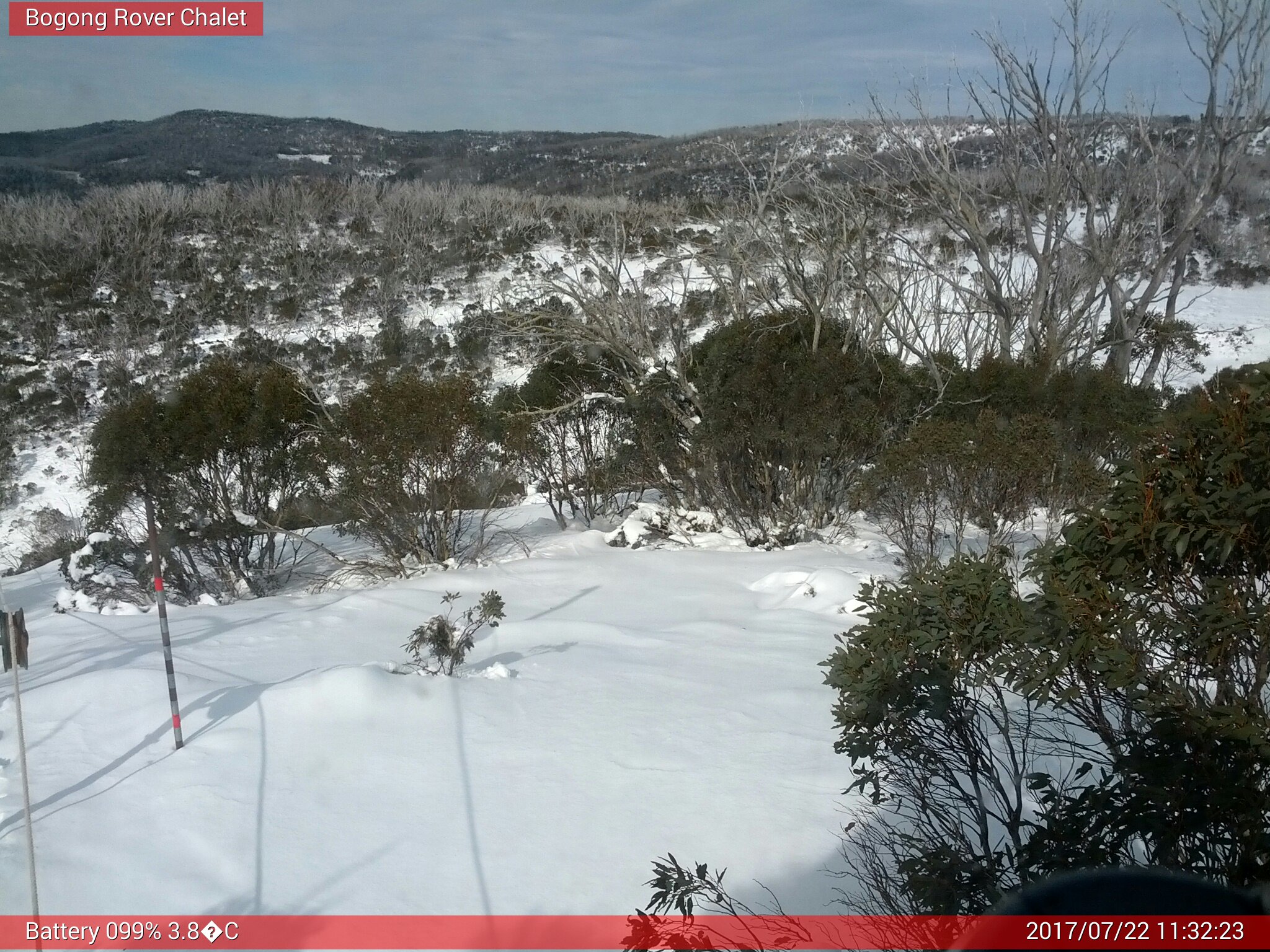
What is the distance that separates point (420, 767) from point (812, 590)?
13.9 ft

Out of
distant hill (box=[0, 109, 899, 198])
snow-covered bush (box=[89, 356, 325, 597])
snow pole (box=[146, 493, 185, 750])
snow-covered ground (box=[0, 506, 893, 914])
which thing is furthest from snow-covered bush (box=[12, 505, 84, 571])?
distant hill (box=[0, 109, 899, 198])

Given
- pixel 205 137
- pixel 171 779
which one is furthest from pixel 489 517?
pixel 205 137

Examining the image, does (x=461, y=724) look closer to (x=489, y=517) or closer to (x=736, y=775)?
(x=736, y=775)

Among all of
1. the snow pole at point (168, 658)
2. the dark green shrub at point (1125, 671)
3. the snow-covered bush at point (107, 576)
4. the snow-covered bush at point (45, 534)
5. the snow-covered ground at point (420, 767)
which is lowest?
the snow-covered bush at point (45, 534)

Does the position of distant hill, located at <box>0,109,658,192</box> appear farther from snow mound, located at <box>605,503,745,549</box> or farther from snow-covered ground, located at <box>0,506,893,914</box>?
snow-covered ground, located at <box>0,506,893,914</box>

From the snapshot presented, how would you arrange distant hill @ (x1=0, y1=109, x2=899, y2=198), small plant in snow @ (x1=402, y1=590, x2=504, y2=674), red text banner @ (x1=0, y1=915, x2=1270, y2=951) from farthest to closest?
distant hill @ (x1=0, y1=109, x2=899, y2=198) < small plant in snow @ (x1=402, y1=590, x2=504, y2=674) < red text banner @ (x1=0, y1=915, x2=1270, y2=951)

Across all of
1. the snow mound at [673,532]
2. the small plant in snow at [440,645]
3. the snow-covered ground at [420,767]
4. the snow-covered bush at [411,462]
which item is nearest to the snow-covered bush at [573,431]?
the snow mound at [673,532]

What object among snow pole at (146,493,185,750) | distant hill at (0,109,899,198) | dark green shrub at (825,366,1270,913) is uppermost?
distant hill at (0,109,899,198)

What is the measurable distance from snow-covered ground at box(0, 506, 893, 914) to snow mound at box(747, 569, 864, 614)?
72 mm

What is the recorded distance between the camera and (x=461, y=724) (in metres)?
5.22

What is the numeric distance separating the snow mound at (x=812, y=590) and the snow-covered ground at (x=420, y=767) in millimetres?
72

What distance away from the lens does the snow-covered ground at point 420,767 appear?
143 inches

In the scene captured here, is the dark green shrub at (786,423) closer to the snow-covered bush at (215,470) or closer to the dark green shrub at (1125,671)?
the snow-covered bush at (215,470)

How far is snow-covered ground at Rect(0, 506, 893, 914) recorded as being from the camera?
3623 millimetres
